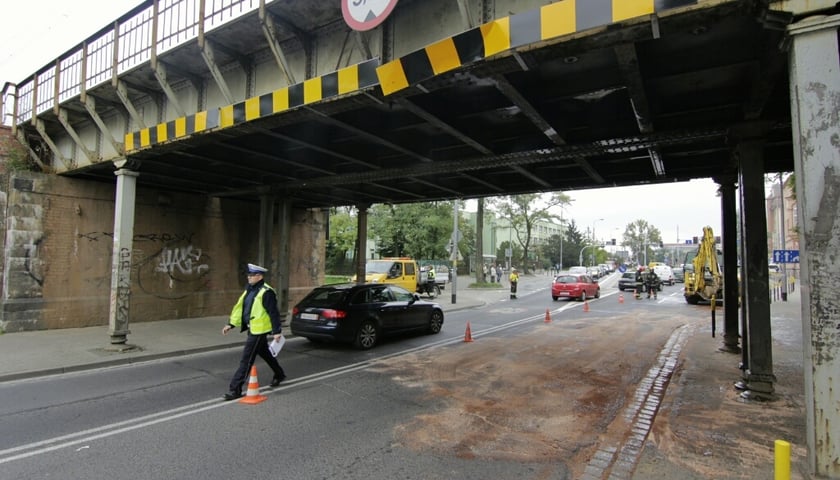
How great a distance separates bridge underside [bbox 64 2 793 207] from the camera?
5059mm

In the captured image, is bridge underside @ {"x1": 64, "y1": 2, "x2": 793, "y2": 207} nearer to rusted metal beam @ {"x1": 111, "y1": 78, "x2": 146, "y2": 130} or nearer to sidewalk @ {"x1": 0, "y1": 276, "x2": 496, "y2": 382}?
rusted metal beam @ {"x1": 111, "y1": 78, "x2": 146, "y2": 130}

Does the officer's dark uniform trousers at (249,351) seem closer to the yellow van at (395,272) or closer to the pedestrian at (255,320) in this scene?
the pedestrian at (255,320)

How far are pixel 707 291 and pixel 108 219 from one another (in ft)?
81.3

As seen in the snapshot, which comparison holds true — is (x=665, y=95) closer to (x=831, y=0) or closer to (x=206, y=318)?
(x=831, y=0)

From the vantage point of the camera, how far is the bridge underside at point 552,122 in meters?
5.06

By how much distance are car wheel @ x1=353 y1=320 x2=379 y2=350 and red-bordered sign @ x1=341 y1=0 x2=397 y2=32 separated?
647 centimetres

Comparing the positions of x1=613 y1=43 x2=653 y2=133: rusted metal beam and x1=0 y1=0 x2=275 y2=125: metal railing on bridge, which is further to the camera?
x1=0 y1=0 x2=275 y2=125: metal railing on bridge

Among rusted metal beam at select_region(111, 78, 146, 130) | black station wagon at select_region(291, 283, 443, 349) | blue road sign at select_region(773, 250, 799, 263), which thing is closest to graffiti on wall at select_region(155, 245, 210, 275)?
rusted metal beam at select_region(111, 78, 146, 130)

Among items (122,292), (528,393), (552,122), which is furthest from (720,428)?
→ (122,292)

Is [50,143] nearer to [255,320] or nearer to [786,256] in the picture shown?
[255,320]

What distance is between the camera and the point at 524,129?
8.57m

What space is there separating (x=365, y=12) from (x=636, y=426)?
612cm

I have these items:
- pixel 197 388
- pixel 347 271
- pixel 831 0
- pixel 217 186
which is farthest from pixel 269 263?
pixel 347 271

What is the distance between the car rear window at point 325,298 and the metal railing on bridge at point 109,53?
5696 millimetres
